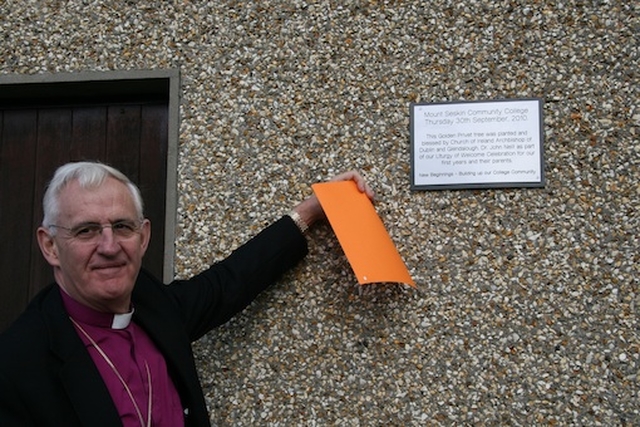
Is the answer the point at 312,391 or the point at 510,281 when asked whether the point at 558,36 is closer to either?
the point at 510,281

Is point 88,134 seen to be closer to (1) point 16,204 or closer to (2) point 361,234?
(1) point 16,204

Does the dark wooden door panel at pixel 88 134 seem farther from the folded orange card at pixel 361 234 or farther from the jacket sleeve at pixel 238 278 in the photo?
the folded orange card at pixel 361 234

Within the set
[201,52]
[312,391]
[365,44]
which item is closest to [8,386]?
[312,391]

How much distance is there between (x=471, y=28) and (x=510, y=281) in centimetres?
84

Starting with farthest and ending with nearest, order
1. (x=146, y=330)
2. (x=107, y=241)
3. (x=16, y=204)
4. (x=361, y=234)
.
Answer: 1. (x=16, y=204)
2. (x=361, y=234)
3. (x=146, y=330)
4. (x=107, y=241)

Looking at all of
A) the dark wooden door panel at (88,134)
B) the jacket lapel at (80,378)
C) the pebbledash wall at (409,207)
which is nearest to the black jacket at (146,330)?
the jacket lapel at (80,378)

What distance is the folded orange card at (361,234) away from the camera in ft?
7.14

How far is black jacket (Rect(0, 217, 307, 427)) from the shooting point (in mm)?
1719

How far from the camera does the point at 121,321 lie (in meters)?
1.97

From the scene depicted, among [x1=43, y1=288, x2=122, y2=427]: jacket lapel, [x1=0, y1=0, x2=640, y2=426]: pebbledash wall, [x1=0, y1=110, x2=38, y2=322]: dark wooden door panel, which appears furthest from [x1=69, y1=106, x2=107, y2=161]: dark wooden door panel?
[x1=43, y1=288, x2=122, y2=427]: jacket lapel

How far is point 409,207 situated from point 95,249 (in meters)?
1.00

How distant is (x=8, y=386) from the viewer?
1.69 meters

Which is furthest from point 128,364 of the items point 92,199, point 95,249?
point 92,199

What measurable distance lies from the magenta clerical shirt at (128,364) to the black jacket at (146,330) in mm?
36
